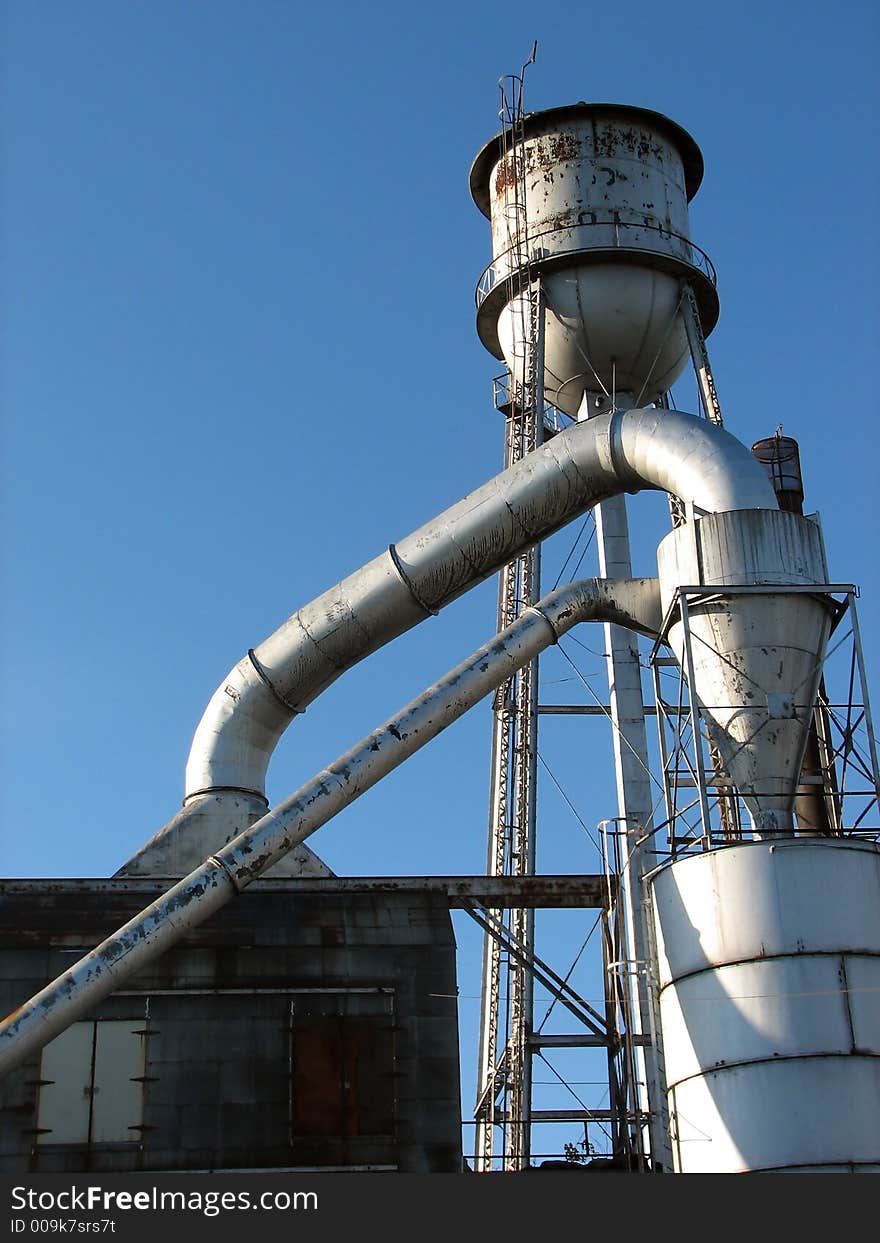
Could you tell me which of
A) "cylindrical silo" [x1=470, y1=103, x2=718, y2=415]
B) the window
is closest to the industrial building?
the window

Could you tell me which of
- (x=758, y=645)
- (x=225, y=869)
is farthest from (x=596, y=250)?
(x=225, y=869)

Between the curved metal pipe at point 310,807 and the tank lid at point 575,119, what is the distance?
12930mm

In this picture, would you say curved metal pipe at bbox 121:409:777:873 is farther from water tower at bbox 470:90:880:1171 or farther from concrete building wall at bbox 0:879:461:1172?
concrete building wall at bbox 0:879:461:1172

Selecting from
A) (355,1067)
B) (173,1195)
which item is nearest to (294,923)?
(355,1067)

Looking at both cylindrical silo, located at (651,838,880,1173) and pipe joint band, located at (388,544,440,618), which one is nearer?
cylindrical silo, located at (651,838,880,1173)

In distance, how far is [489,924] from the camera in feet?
70.0

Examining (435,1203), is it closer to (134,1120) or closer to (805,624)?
(134,1120)

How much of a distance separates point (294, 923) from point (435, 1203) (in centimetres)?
673

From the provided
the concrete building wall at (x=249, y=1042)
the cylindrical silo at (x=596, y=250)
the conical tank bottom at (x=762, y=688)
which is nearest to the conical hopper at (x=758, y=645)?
the conical tank bottom at (x=762, y=688)

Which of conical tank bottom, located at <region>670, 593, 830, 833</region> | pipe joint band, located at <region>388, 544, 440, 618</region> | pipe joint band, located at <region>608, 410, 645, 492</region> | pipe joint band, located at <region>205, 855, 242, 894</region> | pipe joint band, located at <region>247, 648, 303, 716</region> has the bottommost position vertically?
pipe joint band, located at <region>205, 855, 242, 894</region>

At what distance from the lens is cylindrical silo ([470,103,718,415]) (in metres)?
28.8

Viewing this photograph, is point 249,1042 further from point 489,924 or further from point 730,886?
point 730,886

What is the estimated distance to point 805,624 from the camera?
18.7 metres

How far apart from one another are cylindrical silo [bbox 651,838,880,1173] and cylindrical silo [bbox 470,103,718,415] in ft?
44.8
